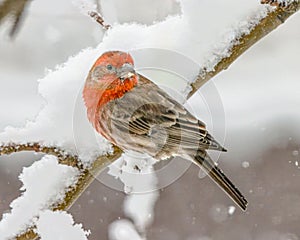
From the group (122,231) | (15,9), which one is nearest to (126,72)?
(15,9)

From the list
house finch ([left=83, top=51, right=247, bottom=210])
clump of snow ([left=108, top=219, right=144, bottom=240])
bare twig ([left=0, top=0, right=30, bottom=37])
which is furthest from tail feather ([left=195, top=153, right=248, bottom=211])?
clump of snow ([left=108, top=219, right=144, bottom=240])

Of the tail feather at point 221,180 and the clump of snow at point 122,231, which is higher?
the clump of snow at point 122,231

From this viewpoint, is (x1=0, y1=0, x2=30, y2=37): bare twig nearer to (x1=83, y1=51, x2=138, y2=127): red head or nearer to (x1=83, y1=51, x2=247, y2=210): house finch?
(x1=83, y1=51, x2=138, y2=127): red head

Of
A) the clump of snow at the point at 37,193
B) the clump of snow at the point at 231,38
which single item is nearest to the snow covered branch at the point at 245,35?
the clump of snow at the point at 231,38

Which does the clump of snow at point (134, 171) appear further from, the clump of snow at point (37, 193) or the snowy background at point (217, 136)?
the snowy background at point (217, 136)

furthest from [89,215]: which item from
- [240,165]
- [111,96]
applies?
[111,96]

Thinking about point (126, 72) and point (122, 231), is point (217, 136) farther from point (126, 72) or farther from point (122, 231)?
point (126, 72)
